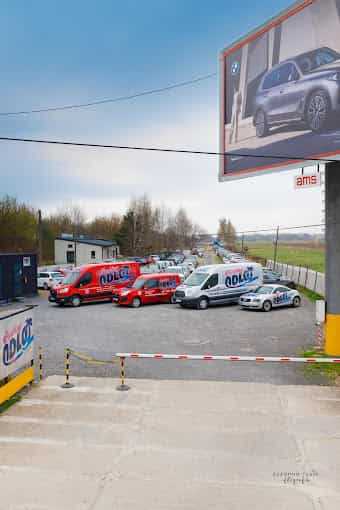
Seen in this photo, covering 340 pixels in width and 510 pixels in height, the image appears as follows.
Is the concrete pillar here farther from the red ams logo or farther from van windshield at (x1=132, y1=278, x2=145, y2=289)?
van windshield at (x1=132, y1=278, x2=145, y2=289)

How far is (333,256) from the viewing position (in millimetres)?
13758

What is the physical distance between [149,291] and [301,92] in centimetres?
1558

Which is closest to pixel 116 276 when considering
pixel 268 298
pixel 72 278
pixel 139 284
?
pixel 139 284

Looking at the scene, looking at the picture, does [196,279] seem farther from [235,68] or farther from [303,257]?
[303,257]

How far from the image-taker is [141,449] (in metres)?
7.22

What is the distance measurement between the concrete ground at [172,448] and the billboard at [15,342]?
2.68 feet

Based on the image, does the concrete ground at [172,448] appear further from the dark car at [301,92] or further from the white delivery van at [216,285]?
the white delivery van at [216,285]

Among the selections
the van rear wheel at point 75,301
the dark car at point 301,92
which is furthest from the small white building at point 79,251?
the dark car at point 301,92

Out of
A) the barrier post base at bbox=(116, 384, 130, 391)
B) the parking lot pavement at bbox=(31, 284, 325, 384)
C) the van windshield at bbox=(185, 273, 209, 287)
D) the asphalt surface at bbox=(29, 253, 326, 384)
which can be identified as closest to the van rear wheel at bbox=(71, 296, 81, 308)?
the asphalt surface at bbox=(29, 253, 326, 384)

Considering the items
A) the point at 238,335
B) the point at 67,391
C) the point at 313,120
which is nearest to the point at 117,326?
the point at 238,335

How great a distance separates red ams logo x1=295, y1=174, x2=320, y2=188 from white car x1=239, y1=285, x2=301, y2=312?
10.6 meters

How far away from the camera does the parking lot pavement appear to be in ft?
39.6

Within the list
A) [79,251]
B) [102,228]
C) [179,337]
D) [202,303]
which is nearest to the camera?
[179,337]

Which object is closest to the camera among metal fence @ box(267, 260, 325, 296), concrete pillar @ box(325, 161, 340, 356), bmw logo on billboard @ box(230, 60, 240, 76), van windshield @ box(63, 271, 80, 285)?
concrete pillar @ box(325, 161, 340, 356)
